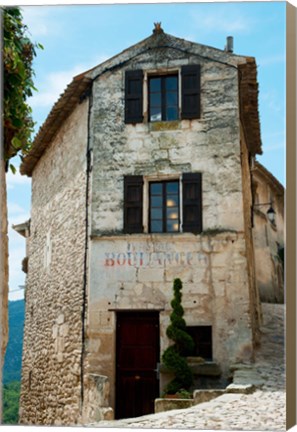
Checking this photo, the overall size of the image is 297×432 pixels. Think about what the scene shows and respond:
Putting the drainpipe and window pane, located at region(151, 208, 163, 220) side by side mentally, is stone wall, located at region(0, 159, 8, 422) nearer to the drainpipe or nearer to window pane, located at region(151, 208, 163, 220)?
the drainpipe

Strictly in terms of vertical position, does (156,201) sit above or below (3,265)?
above

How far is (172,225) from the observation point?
10469mm

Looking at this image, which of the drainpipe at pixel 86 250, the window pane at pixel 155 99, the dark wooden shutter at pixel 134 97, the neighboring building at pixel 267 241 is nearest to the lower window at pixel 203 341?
the drainpipe at pixel 86 250

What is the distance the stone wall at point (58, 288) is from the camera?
10.7 metres

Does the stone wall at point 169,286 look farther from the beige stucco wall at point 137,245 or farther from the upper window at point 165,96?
the upper window at point 165,96

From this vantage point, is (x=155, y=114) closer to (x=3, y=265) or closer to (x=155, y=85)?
(x=155, y=85)

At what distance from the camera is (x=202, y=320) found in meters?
10.1

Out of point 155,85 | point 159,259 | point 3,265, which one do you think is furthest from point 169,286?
point 3,265

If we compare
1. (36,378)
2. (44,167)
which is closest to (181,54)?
(44,167)

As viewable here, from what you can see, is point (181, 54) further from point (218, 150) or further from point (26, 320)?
point (26, 320)

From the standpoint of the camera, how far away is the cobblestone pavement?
673 centimetres

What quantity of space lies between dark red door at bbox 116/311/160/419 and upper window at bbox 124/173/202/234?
1.36 meters

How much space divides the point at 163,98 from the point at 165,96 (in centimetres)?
5

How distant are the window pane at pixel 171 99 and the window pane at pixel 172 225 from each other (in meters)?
1.88
